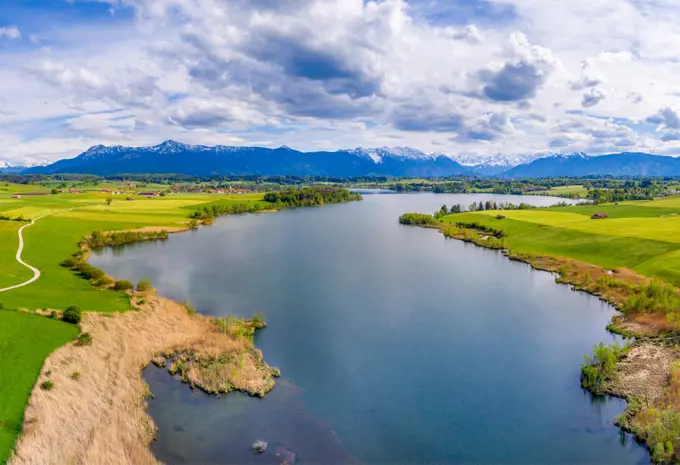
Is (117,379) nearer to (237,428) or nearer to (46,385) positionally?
(46,385)

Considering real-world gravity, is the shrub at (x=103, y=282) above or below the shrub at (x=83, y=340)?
above

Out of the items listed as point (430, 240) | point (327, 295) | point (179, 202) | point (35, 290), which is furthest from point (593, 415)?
point (179, 202)

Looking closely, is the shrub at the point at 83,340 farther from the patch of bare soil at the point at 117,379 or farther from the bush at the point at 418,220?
the bush at the point at 418,220

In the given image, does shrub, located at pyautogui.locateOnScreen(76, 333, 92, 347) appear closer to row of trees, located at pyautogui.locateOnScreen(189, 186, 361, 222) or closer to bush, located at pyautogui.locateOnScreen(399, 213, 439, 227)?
row of trees, located at pyautogui.locateOnScreen(189, 186, 361, 222)

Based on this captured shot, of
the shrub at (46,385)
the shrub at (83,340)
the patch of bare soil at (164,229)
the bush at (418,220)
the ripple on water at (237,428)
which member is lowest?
the ripple on water at (237,428)

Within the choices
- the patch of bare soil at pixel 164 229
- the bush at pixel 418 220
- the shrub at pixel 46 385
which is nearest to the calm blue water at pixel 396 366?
the shrub at pixel 46 385

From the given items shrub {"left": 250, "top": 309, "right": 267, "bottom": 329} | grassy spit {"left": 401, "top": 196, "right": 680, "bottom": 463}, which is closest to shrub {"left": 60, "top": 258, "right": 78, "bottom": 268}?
shrub {"left": 250, "top": 309, "right": 267, "bottom": 329}
